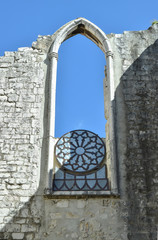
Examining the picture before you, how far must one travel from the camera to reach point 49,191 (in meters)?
6.38

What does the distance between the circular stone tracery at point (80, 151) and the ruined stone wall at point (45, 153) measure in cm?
37

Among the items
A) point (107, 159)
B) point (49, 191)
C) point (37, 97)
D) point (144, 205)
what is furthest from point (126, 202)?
point (37, 97)

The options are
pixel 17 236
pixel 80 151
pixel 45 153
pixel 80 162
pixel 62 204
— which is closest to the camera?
pixel 17 236

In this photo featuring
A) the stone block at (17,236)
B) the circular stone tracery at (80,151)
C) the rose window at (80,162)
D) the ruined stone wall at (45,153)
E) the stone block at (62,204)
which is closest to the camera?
the stone block at (17,236)

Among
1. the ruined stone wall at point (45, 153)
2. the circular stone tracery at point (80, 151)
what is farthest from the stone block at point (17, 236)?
the circular stone tracery at point (80, 151)

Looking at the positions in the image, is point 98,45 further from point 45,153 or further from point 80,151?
point 45,153

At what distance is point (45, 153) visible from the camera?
6891mm

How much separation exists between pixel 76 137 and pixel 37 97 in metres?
1.18

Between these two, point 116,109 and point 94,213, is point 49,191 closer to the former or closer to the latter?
point 94,213

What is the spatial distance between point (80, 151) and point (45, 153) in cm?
72

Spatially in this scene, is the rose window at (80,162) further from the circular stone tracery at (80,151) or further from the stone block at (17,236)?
the stone block at (17,236)

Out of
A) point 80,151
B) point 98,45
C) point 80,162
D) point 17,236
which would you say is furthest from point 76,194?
point 98,45

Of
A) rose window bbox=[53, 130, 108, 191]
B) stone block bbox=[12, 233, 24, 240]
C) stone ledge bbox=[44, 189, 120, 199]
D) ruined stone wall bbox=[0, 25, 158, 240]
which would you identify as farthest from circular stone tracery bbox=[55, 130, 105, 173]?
stone block bbox=[12, 233, 24, 240]

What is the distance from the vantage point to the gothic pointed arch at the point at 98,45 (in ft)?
22.2
